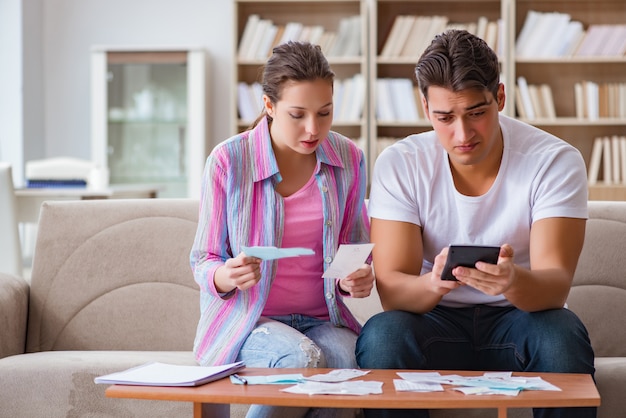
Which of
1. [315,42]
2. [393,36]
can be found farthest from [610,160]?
[315,42]

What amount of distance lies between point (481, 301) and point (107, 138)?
Answer: 4.15 meters

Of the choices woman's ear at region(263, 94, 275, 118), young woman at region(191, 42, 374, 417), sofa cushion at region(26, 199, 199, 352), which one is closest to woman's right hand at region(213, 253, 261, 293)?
young woman at region(191, 42, 374, 417)

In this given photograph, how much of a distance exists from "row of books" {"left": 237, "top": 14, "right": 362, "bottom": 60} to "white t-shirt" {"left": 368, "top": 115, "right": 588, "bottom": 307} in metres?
3.29

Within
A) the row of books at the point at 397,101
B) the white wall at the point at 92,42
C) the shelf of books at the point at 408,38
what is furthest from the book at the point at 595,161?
the white wall at the point at 92,42

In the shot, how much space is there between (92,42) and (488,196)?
4.51 metres

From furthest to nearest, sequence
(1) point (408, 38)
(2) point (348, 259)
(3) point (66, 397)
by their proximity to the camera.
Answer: (1) point (408, 38), (3) point (66, 397), (2) point (348, 259)

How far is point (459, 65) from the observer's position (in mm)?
1971

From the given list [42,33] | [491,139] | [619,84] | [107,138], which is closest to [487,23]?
[619,84]

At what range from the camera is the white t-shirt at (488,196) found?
204cm

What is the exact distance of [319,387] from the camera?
1607mm

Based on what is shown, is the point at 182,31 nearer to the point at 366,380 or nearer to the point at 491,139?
the point at 491,139

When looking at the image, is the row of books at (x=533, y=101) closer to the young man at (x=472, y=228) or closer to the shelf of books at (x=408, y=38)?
the shelf of books at (x=408, y=38)

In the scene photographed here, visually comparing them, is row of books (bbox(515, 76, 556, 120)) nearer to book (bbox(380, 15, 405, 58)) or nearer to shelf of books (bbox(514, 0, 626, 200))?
shelf of books (bbox(514, 0, 626, 200))

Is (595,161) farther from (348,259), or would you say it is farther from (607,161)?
(348,259)
